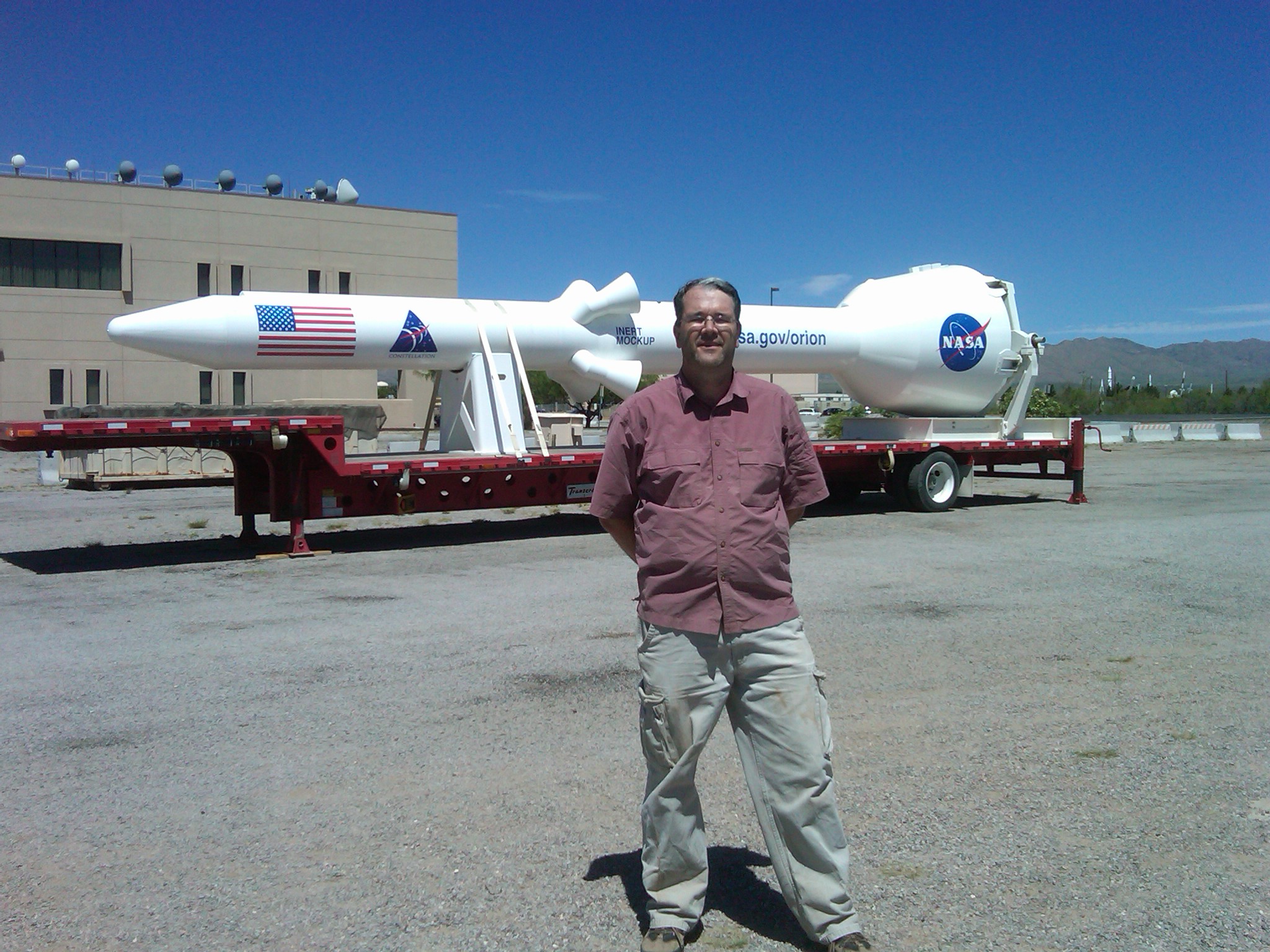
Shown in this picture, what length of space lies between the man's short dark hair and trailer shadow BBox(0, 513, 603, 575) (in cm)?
881

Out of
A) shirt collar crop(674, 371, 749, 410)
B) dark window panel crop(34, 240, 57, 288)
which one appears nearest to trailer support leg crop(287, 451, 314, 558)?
shirt collar crop(674, 371, 749, 410)

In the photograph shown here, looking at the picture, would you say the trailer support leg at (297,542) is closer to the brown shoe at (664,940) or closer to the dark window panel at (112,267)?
the brown shoe at (664,940)

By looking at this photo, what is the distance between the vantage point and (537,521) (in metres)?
14.5

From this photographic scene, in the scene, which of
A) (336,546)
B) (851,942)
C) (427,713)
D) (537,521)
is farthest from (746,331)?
(851,942)

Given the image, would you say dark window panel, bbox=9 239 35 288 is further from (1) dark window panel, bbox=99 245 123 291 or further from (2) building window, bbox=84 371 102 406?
(2) building window, bbox=84 371 102 406

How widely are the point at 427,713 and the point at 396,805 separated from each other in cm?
129

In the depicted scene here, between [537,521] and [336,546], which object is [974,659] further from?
[537,521]

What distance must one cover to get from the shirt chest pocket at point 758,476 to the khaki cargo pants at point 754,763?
385 millimetres

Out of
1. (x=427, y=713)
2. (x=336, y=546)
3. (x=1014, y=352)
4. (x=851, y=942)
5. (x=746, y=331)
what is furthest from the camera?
(x=1014, y=352)

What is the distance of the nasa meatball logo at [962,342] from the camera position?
15.6m

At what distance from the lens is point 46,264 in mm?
42656

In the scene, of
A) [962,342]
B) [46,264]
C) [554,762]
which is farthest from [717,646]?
[46,264]

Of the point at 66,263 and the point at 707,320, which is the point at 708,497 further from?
the point at 66,263

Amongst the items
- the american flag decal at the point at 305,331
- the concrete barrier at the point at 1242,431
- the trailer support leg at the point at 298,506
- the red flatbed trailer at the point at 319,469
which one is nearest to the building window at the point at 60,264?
the american flag decal at the point at 305,331
